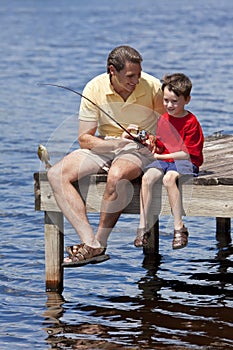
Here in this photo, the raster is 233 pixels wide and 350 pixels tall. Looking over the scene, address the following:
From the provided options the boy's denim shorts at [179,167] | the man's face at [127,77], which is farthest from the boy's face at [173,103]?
the boy's denim shorts at [179,167]

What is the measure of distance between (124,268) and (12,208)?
8.75ft

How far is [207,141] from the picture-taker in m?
8.95

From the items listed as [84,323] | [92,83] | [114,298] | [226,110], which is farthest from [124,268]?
[226,110]

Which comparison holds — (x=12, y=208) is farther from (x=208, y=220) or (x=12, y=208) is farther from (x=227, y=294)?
(x=227, y=294)

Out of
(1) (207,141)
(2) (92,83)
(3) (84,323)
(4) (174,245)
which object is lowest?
(3) (84,323)

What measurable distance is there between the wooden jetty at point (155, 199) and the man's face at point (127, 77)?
2.16 ft

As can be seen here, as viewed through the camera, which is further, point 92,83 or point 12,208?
point 12,208

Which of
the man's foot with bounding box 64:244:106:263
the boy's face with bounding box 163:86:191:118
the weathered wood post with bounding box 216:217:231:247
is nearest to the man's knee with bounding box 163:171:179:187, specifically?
the boy's face with bounding box 163:86:191:118

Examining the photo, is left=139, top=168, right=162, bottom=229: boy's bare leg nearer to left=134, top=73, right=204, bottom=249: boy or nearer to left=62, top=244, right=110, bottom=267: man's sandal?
left=134, top=73, right=204, bottom=249: boy

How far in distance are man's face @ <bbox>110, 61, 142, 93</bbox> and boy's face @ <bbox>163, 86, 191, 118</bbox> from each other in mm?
238

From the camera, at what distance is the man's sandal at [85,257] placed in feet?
23.0

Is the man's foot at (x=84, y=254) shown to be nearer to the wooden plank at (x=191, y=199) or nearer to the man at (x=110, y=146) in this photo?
the man at (x=110, y=146)

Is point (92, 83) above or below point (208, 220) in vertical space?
above

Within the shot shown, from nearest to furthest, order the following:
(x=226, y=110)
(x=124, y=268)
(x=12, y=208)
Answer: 1. (x=124, y=268)
2. (x=12, y=208)
3. (x=226, y=110)
